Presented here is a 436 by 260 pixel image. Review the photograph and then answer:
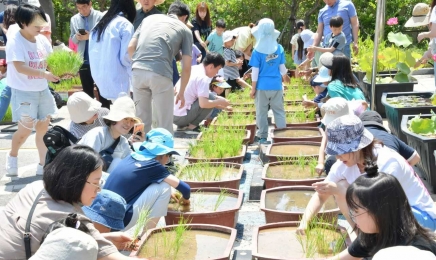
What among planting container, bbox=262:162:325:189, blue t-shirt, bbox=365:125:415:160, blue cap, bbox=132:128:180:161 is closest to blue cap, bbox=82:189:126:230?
blue cap, bbox=132:128:180:161

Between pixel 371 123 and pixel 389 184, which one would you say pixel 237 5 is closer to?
pixel 371 123

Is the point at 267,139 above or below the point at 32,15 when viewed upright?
below

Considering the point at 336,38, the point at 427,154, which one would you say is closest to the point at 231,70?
the point at 336,38

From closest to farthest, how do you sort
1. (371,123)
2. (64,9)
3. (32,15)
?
(371,123) < (32,15) < (64,9)

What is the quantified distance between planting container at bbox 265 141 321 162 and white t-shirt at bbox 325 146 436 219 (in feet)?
6.71

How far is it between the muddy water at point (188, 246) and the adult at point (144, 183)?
28 centimetres

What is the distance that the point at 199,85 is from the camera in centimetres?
771

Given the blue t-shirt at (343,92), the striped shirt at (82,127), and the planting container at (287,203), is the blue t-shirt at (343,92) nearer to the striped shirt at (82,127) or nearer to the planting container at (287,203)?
the planting container at (287,203)

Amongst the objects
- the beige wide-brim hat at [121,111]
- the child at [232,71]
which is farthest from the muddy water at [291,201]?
the child at [232,71]

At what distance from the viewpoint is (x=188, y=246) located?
4.03 m

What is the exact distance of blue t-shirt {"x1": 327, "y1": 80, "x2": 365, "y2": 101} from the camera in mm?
6138

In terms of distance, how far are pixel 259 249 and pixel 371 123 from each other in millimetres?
1162

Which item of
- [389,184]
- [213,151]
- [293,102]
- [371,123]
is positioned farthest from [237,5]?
[389,184]

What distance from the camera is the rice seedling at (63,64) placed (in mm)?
7176
